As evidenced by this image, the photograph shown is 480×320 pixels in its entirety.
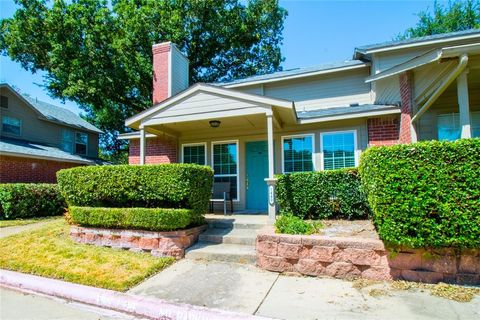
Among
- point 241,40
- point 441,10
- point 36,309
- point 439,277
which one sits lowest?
point 36,309

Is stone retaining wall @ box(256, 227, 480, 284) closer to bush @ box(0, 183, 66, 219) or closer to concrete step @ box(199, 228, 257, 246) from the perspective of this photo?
concrete step @ box(199, 228, 257, 246)

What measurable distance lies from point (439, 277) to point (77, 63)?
57.5 ft

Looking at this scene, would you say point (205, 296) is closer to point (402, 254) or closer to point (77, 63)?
point (402, 254)

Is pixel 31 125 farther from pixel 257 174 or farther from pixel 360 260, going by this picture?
pixel 360 260

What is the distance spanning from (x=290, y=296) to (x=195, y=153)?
704 centimetres

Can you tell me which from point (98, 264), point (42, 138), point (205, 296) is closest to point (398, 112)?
point (205, 296)

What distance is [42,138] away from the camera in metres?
16.0

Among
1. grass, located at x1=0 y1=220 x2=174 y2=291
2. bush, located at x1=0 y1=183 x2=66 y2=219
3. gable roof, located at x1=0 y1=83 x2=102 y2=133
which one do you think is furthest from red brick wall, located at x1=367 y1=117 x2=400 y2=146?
gable roof, located at x1=0 y1=83 x2=102 y2=133

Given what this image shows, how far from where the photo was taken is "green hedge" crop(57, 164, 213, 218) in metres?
5.90

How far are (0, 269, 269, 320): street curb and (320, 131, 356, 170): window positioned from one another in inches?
236

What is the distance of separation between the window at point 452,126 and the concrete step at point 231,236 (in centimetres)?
576

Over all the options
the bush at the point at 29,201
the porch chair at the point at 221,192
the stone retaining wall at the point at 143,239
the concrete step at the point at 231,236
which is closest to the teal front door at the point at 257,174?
the porch chair at the point at 221,192

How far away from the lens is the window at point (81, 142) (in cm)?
1811

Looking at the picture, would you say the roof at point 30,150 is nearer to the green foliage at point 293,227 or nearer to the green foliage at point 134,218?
the green foliage at point 134,218
